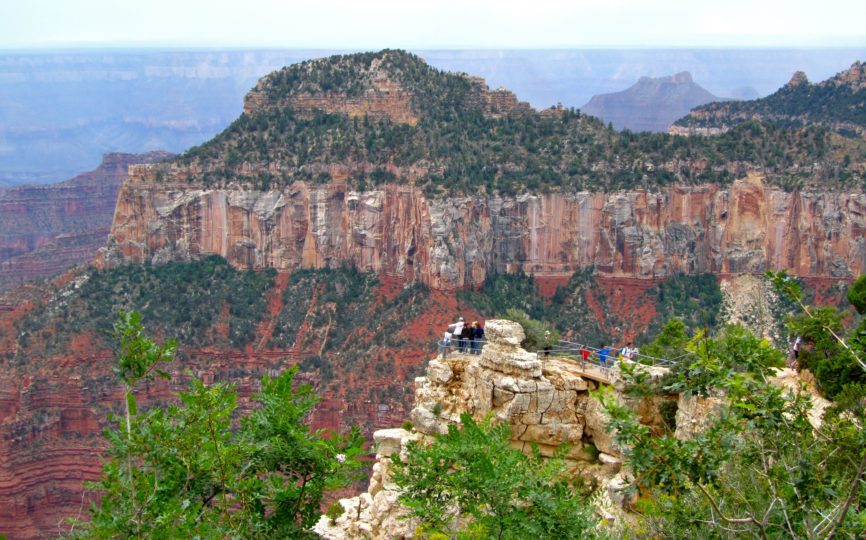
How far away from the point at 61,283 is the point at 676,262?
44479 millimetres

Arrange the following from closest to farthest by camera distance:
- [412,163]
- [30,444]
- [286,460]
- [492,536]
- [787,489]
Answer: [787,489]
[492,536]
[286,460]
[30,444]
[412,163]

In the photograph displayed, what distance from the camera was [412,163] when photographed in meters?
72.4

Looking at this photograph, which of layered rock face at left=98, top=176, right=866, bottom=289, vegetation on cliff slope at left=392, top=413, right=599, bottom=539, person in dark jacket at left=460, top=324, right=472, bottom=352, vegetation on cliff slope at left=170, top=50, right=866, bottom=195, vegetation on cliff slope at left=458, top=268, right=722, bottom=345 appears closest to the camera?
vegetation on cliff slope at left=392, top=413, right=599, bottom=539

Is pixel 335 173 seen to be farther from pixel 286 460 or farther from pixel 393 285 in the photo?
pixel 286 460

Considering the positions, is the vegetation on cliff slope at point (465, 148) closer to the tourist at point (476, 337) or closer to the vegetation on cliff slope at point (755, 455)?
the tourist at point (476, 337)

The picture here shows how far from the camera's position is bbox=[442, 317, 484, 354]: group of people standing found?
3005 centimetres

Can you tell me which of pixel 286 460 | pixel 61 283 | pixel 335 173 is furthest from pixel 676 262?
pixel 286 460

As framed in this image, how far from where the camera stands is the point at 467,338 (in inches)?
1220

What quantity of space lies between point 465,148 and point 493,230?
20.4 ft

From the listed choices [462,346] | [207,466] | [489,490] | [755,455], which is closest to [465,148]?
[462,346]

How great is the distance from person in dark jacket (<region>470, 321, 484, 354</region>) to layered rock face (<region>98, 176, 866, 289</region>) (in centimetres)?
3867

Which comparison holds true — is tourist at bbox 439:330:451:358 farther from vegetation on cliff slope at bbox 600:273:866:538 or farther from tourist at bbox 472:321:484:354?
vegetation on cliff slope at bbox 600:273:866:538

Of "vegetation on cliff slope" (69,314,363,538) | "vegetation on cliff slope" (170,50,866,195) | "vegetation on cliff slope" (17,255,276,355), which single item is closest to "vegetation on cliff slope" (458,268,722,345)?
"vegetation on cliff slope" (170,50,866,195)

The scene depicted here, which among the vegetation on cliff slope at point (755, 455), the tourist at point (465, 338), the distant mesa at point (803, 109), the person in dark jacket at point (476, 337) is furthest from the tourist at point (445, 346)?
the distant mesa at point (803, 109)
